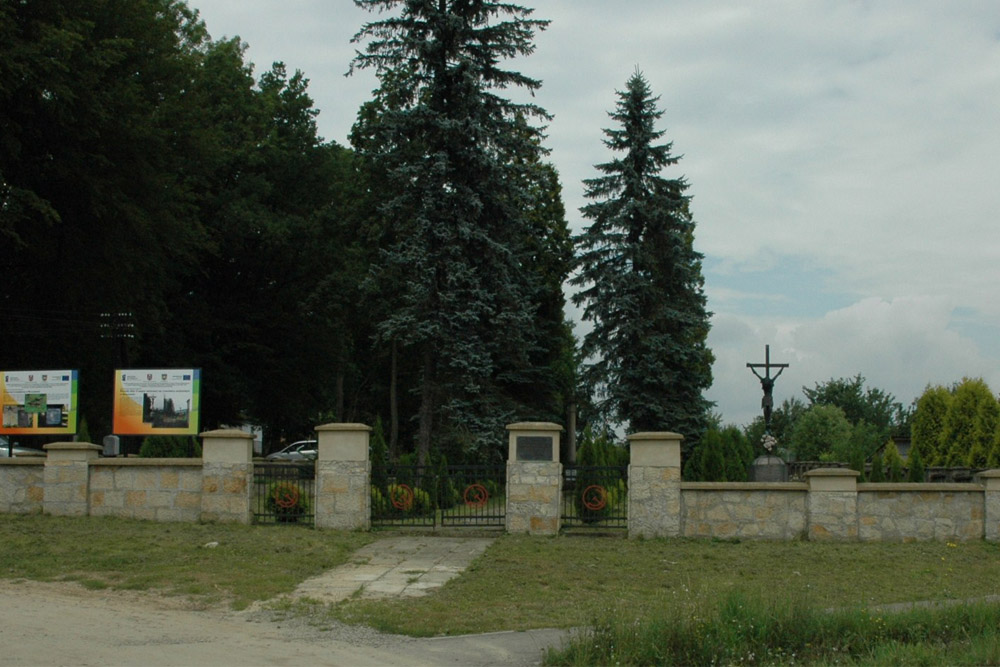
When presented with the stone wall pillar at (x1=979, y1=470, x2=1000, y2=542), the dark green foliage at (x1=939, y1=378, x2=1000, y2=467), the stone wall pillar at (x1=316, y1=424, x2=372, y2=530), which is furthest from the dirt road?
the dark green foliage at (x1=939, y1=378, x2=1000, y2=467)

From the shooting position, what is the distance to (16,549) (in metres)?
13.6

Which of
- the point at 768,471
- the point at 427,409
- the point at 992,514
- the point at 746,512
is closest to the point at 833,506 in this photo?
the point at 746,512

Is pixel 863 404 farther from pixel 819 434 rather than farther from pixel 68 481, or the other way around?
pixel 68 481

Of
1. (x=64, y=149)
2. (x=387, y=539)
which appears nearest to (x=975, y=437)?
(x=387, y=539)

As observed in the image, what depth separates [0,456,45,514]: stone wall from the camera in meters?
17.5

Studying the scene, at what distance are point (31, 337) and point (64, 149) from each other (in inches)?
237

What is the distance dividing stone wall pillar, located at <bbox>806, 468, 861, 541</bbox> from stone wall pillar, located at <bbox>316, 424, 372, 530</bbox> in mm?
7139

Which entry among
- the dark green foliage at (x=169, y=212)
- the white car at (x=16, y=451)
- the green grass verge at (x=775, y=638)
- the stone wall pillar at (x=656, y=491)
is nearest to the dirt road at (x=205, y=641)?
the green grass verge at (x=775, y=638)

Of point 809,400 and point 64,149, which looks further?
point 809,400

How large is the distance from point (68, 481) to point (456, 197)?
48.2ft

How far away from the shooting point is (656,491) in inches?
625

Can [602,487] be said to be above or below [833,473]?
below

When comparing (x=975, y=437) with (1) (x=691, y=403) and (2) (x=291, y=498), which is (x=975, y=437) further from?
(2) (x=291, y=498)

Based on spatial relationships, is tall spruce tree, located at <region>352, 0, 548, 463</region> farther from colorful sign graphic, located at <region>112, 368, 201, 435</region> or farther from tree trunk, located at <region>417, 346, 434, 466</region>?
colorful sign graphic, located at <region>112, 368, 201, 435</region>
